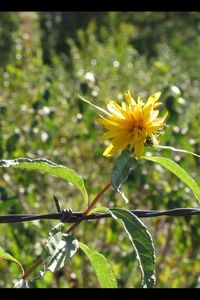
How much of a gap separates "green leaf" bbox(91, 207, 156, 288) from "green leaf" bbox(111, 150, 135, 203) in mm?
69

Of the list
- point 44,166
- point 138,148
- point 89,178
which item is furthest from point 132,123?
point 89,178

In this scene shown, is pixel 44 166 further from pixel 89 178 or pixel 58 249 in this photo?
pixel 89 178

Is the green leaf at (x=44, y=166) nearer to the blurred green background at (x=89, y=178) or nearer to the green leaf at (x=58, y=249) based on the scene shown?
the green leaf at (x=58, y=249)

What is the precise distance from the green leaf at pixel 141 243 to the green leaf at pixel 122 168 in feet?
0.23

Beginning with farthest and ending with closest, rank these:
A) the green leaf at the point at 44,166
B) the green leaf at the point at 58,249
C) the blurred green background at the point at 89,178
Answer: the blurred green background at the point at 89,178 → the green leaf at the point at 44,166 → the green leaf at the point at 58,249

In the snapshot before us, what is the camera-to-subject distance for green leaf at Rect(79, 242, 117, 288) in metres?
1.08

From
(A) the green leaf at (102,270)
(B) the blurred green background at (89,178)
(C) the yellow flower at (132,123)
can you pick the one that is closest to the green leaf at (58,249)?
(A) the green leaf at (102,270)

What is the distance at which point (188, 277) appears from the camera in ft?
8.94

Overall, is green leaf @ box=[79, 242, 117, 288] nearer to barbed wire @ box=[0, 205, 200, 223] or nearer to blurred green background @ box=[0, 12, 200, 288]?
barbed wire @ box=[0, 205, 200, 223]

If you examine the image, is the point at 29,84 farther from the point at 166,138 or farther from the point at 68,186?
the point at 166,138

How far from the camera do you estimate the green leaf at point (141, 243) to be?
3.22ft

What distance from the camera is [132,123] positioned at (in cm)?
109

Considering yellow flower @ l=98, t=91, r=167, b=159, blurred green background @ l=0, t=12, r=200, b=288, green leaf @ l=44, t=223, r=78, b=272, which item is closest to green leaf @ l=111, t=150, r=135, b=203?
yellow flower @ l=98, t=91, r=167, b=159
